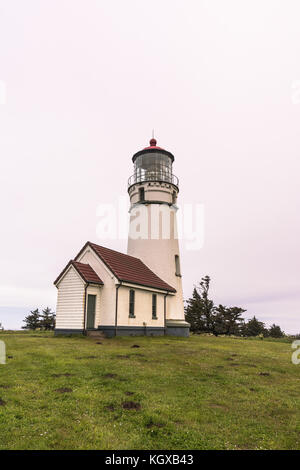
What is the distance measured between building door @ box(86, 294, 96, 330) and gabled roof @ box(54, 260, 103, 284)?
1147 mm

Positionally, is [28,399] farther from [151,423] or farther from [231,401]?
[231,401]

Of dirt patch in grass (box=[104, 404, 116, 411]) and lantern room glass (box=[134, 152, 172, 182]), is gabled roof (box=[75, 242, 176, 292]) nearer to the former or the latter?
lantern room glass (box=[134, 152, 172, 182])

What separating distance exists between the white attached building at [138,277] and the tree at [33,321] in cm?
1644

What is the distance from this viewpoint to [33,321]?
39.8 m

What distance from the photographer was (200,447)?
6.29 m

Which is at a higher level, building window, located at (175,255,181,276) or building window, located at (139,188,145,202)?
building window, located at (139,188,145,202)

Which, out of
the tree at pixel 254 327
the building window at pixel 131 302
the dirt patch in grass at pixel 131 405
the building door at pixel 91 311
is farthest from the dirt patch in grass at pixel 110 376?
the tree at pixel 254 327

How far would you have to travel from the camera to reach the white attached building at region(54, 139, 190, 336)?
22.5 meters

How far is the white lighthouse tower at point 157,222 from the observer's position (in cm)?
3112

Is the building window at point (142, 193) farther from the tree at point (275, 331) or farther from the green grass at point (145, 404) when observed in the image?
the tree at point (275, 331)

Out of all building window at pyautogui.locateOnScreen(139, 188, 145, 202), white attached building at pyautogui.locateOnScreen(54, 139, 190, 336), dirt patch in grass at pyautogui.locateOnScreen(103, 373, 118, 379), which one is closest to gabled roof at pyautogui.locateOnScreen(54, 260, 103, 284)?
white attached building at pyautogui.locateOnScreen(54, 139, 190, 336)

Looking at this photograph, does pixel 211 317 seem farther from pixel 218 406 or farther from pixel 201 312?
pixel 218 406

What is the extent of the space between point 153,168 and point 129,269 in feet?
37.6
